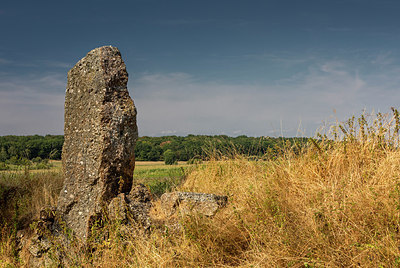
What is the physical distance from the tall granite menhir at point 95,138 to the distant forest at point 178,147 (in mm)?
3517

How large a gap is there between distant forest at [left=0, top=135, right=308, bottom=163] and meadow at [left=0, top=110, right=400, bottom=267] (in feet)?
3.89

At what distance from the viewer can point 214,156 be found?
A: 907 centimetres

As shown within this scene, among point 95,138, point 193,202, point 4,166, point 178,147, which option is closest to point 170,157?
point 178,147

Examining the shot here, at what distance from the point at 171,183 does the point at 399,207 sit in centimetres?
553

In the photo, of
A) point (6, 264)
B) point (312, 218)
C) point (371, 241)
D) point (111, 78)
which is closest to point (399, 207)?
point (371, 241)

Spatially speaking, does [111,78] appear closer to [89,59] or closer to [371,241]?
[89,59]

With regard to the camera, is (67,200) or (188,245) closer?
(188,245)

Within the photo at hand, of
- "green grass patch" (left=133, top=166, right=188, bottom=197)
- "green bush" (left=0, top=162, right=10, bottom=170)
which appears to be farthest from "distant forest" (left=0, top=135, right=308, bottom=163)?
"green grass patch" (left=133, top=166, right=188, bottom=197)

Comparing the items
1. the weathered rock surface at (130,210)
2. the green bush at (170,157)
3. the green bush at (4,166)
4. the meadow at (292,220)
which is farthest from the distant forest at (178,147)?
the weathered rock surface at (130,210)

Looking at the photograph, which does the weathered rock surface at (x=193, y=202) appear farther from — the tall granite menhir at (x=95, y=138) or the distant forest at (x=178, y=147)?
the distant forest at (x=178, y=147)

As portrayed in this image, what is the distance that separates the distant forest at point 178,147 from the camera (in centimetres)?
877

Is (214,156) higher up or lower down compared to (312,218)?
higher up

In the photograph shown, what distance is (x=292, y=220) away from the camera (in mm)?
4598

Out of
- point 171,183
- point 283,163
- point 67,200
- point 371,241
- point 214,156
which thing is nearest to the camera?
point 371,241
